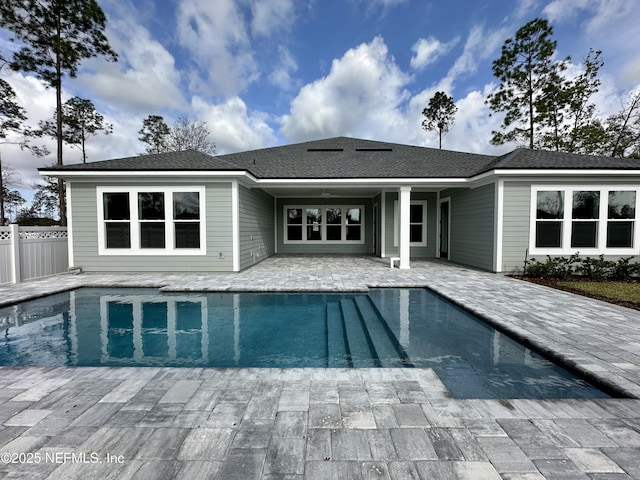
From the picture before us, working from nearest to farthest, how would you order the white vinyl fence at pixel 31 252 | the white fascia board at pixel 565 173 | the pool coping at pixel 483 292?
1. the pool coping at pixel 483 292
2. the white vinyl fence at pixel 31 252
3. the white fascia board at pixel 565 173

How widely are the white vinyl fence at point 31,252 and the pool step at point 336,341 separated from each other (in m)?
7.54

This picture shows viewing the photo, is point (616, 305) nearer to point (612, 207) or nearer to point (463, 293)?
point (463, 293)

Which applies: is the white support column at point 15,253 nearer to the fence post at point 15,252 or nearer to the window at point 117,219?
the fence post at point 15,252

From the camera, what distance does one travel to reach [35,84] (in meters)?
12.0

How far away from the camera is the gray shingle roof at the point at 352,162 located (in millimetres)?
7859

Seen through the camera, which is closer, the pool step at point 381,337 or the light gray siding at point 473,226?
the pool step at point 381,337

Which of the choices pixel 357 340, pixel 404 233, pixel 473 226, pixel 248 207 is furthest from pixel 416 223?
pixel 357 340

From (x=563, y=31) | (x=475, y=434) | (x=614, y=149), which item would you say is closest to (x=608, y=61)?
(x=563, y=31)

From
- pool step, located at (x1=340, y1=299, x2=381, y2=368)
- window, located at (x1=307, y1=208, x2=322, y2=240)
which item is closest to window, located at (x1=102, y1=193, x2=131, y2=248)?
pool step, located at (x1=340, y1=299, x2=381, y2=368)

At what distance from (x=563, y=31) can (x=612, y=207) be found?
12.5m

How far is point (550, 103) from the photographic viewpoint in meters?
16.0

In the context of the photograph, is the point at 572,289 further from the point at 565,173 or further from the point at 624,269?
the point at 565,173

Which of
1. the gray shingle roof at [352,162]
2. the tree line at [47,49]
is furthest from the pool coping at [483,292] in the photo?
the tree line at [47,49]

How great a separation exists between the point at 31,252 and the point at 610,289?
1368cm
